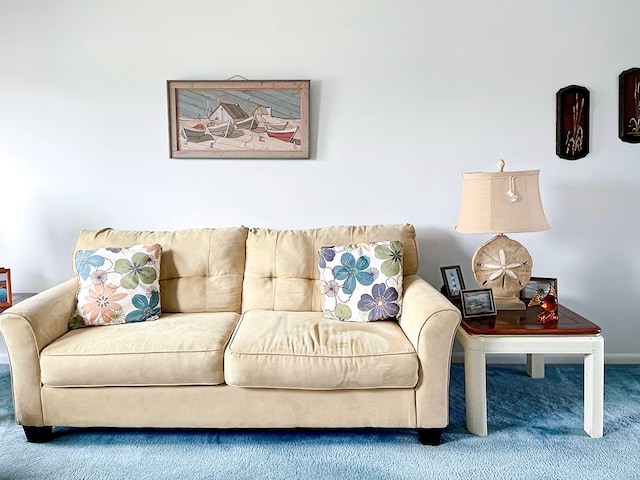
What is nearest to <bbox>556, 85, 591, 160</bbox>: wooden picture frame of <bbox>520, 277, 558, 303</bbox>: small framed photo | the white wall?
the white wall

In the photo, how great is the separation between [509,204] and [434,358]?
84 centimetres

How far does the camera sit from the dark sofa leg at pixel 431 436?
88.2 inches

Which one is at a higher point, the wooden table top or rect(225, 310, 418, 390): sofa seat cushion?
the wooden table top

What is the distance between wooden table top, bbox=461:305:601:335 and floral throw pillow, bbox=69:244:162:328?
→ 1485 millimetres

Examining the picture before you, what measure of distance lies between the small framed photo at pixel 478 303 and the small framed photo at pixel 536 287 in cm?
34

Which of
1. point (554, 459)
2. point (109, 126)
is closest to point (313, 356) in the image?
point (554, 459)

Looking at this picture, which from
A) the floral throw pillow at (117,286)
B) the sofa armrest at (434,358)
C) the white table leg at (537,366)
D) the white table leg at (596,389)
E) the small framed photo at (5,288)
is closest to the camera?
the sofa armrest at (434,358)

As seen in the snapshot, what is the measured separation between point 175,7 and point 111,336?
1895mm

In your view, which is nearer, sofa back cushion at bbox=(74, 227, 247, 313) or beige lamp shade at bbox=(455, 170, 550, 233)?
beige lamp shade at bbox=(455, 170, 550, 233)

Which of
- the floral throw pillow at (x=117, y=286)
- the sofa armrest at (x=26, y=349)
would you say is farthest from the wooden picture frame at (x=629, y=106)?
the sofa armrest at (x=26, y=349)

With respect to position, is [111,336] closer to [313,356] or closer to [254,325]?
[254,325]

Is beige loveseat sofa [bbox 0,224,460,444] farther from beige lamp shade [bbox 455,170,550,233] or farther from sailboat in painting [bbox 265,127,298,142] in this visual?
sailboat in painting [bbox 265,127,298,142]

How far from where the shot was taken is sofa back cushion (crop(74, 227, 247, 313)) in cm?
281

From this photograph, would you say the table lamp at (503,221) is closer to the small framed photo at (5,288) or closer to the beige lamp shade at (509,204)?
the beige lamp shade at (509,204)
